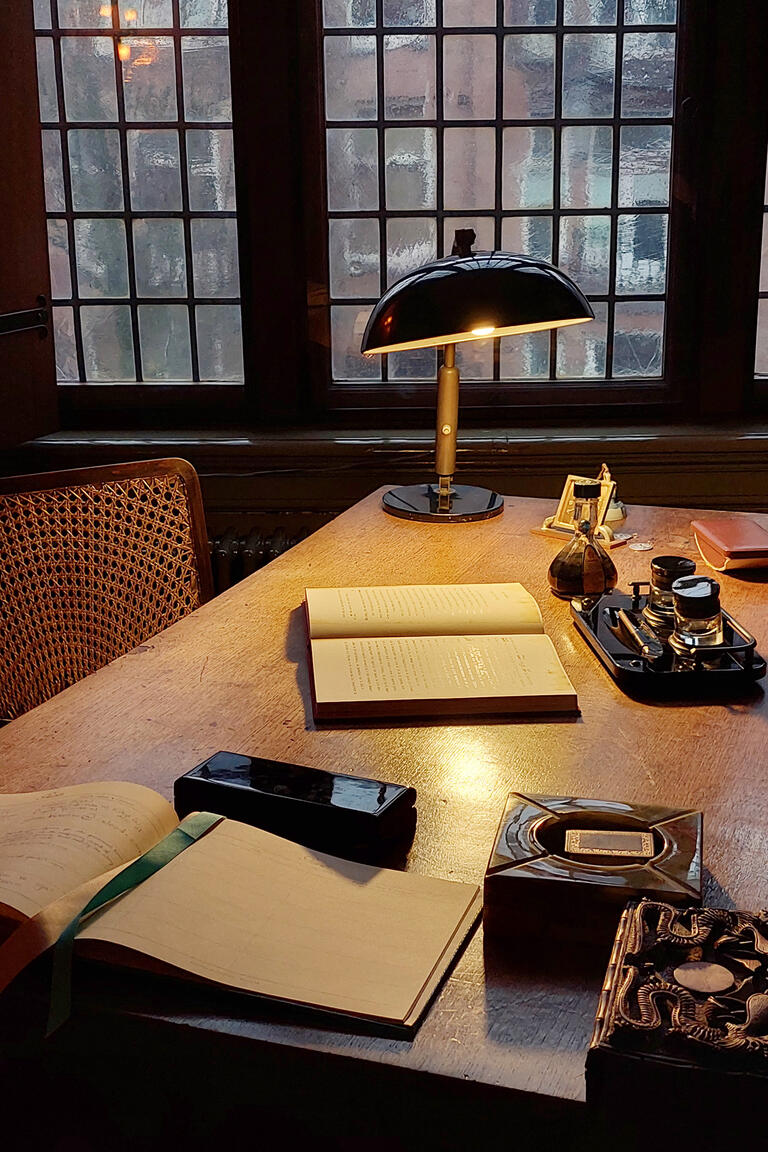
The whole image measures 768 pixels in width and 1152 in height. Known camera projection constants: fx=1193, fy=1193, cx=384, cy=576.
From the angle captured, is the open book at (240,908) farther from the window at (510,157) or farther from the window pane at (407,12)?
the window pane at (407,12)

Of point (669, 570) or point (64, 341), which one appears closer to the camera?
point (669, 570)

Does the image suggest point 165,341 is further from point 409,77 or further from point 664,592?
point 664,592

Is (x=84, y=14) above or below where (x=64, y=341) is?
above

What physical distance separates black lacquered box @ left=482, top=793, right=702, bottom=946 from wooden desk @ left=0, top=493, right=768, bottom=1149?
0.04 metres

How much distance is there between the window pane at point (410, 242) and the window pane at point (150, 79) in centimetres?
69

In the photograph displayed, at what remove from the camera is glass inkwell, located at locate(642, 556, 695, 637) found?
1658 mm

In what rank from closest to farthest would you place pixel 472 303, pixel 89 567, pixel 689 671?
pixel 689 671, pixel 472 303, pixel 89 567

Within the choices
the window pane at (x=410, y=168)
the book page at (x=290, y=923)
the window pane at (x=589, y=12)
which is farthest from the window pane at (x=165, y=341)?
the book page at (x=290, y=923)

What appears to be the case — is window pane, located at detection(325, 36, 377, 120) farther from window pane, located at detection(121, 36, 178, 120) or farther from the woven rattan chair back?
the woven rattan chair back

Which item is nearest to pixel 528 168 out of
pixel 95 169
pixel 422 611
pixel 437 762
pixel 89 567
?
pixel 95 169

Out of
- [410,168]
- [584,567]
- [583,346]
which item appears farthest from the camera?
[583,346]

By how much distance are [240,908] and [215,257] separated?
9.02ft

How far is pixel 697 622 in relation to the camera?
1.56 m

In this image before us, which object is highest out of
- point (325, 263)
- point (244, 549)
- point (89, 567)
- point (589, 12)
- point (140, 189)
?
point (589, 12)
